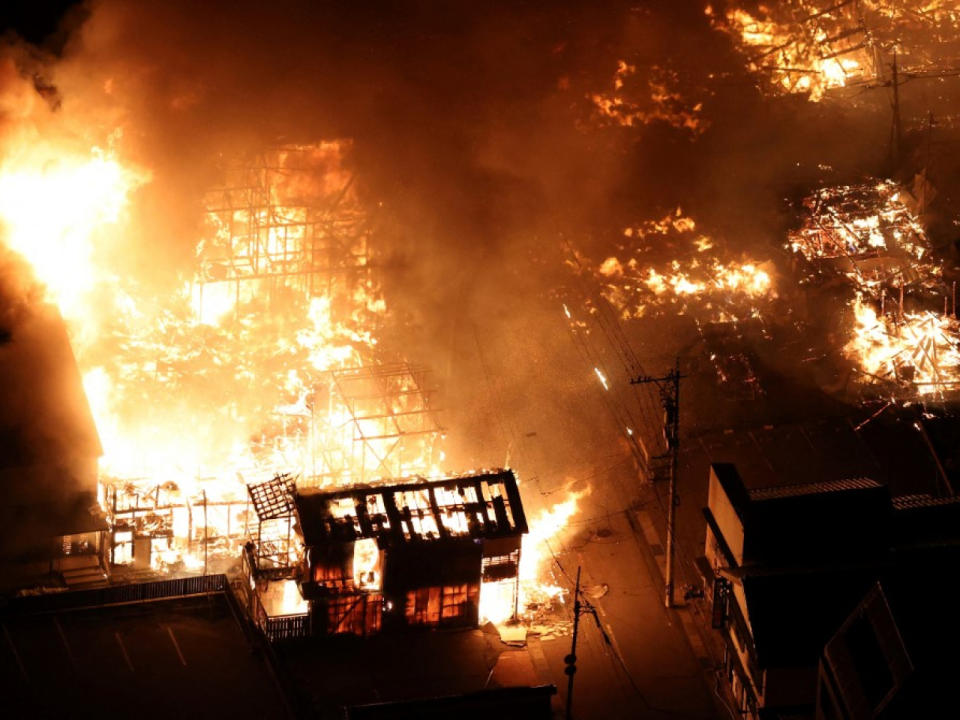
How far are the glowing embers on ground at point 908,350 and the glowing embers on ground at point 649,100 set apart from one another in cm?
1302

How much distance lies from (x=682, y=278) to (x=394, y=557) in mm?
18638

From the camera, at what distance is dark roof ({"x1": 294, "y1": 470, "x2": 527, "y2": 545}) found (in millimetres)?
24219

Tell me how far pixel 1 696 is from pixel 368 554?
943cm

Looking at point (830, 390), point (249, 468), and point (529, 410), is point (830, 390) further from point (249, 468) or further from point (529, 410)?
point (249, 468)

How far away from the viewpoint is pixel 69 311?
105 ft

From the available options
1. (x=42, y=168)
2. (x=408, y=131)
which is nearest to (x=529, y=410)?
(x=408, y=131)

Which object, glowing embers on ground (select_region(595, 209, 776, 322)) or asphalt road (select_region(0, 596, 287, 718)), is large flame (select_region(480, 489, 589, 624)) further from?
glowing embers on ground (select_region(595, 209, 776, 322))

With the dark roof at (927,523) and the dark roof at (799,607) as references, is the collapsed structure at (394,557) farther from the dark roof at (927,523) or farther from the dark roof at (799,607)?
the dark roof at (927,523)

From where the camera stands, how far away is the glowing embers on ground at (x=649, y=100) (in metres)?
40.7

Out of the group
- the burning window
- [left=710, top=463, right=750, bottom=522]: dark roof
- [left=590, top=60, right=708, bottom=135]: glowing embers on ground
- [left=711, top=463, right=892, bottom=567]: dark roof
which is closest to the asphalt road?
the burning window

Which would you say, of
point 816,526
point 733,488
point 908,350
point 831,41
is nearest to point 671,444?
point 733,488

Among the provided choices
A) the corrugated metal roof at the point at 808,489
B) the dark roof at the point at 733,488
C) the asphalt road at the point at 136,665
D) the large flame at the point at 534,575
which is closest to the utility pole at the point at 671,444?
the dark roof at the point at 733,488

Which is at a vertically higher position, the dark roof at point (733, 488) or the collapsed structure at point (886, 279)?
the collapsed structure at point (886, 279)

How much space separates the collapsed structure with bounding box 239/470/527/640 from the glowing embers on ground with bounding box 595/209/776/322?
13.9 m
